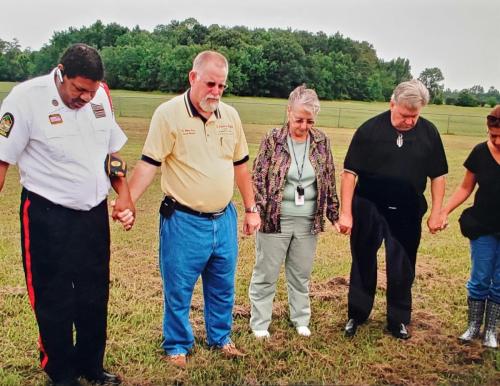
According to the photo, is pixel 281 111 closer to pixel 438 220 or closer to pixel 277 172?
pixel 438 220

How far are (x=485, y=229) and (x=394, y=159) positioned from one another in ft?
2.58

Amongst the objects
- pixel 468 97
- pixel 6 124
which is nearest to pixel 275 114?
pixel 468 97

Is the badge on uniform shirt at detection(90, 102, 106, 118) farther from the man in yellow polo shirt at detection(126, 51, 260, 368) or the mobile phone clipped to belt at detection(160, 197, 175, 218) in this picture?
the mobile phone clipped to belt at detection(160, 197, 175, 218)

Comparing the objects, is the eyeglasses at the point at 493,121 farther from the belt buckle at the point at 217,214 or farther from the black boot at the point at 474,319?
the belt buckle at the point at 217,214

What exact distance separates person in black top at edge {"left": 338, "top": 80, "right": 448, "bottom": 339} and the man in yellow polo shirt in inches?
32.1

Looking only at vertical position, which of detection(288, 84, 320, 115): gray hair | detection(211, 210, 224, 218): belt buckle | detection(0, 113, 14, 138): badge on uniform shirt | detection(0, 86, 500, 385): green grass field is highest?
detection(288, 84, 320, 115): gray hair

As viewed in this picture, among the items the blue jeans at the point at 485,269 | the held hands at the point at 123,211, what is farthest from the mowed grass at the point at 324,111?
the held hands at the point at 123,211

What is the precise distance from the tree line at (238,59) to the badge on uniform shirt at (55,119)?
11.2 meters

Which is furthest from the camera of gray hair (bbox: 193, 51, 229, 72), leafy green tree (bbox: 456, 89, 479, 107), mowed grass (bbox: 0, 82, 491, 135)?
mowed grass (bbox: 0, 82, 491, 135)

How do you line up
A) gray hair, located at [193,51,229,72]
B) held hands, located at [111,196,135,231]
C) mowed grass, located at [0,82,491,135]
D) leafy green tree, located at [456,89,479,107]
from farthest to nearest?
mowed grass, located at [0,82,491,135]
leafy green tree, located at [456,89,479,107]
gray hair, located at [193,51,229,72]
held hands, located at [111,196,135,231]

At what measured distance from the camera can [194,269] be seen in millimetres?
3543

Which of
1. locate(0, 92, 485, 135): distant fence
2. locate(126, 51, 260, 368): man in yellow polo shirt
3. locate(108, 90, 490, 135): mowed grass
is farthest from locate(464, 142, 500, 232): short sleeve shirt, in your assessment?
locate(0, 92, 485, 135): distant fence

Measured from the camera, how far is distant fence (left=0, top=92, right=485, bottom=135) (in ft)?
88.3

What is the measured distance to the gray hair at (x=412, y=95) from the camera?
3707 mm
